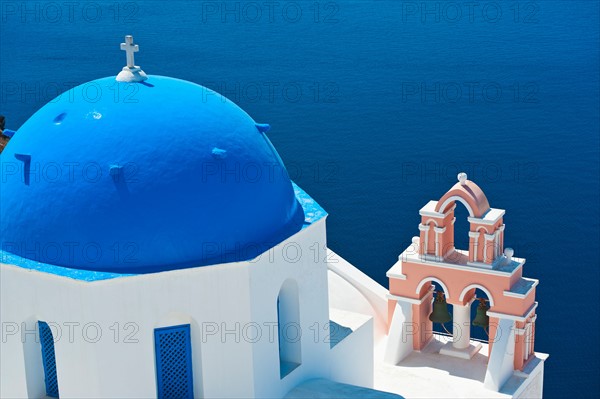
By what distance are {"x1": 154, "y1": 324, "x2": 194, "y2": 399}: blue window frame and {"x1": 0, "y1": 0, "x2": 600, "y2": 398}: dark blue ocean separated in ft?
53.1

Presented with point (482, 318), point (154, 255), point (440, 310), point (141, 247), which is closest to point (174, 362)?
point (154, 255)

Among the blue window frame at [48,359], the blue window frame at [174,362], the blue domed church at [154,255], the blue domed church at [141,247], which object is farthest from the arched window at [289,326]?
the blue window frame at [48,359]

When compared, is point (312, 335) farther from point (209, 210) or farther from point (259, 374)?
point (209, 210)

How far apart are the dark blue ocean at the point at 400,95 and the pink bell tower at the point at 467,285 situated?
10664mm

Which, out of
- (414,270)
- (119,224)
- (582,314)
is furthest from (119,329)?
(582,314)

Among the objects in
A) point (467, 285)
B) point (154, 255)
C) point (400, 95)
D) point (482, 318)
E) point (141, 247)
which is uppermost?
point (141, 247)

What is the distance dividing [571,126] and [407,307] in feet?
82.2

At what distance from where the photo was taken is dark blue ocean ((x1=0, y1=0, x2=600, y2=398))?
3155 centimetres

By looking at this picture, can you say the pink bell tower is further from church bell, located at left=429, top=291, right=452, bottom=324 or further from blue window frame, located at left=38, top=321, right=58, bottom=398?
blue window frame, located at left=38, top=321, right=58, bottom=398

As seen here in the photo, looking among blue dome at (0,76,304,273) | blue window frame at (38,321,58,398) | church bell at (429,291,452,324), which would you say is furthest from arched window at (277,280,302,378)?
church bell at (429,291,452,324)

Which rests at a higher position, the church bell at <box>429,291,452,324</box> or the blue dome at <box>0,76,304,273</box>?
the blue dome at <box>0,76,304,273</box>

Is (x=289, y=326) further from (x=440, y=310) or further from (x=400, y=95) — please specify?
(x=400, y=95)

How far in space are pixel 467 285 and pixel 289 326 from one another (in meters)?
3.87

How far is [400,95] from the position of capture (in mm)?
42781
